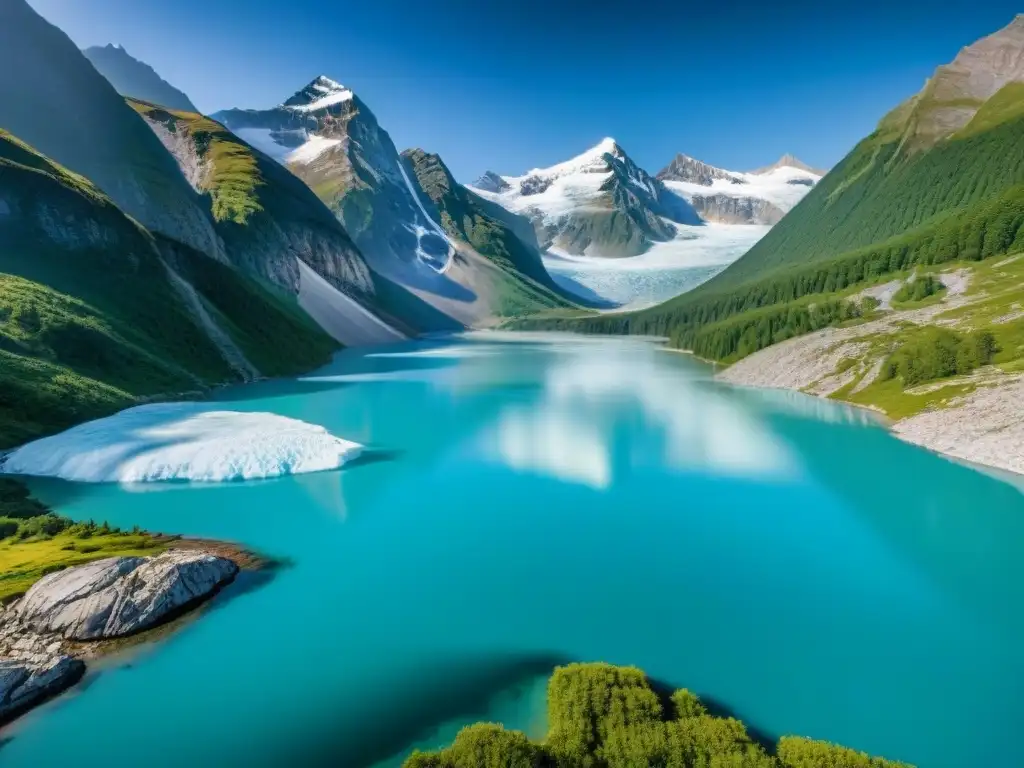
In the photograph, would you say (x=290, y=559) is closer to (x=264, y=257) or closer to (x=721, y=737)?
(x=721, y=737)

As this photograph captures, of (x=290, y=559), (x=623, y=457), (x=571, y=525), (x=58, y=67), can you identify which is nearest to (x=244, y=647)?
(x=290, y=559)

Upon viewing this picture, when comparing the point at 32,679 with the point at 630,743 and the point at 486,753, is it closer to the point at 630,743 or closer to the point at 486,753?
the point at 486,753

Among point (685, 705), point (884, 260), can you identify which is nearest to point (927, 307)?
point (884, 260)

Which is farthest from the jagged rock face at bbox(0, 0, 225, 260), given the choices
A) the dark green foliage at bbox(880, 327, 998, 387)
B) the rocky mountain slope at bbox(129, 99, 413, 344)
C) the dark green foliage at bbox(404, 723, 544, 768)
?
the dark green foliage at bbox(404, 723, 544, 768)

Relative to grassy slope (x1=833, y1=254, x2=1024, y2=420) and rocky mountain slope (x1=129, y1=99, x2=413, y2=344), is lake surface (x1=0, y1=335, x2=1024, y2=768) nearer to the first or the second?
grassy slope (x1=833, y1=254, x2=1024, y2=420)

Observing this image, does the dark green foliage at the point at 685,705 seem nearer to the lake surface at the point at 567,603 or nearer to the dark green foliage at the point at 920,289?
the lake surface at the point at 567,603

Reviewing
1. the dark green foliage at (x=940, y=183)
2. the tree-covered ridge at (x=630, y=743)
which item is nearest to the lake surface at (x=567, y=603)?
the tree-covered ridge at (x=630, y=743)
